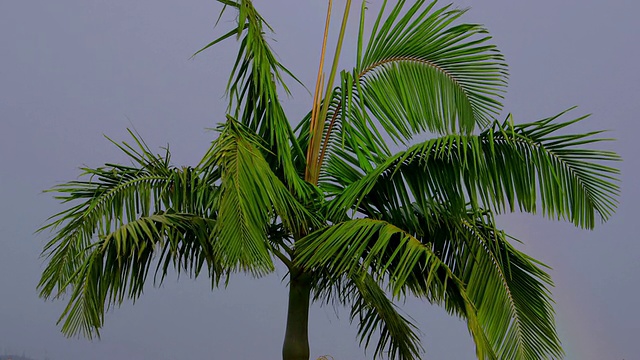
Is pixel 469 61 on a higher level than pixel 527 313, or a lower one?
higher

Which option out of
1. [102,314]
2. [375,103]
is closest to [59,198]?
[102,314]

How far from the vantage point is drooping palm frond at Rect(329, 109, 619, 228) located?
5785 millimetres

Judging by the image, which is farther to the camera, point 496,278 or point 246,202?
point 496,278

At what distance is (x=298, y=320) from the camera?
6223mm

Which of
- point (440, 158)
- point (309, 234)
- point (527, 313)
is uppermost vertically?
point (440, 158)

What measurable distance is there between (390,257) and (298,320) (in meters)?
0.81

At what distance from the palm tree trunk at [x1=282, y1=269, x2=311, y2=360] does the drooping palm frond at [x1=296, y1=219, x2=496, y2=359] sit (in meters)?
0.19

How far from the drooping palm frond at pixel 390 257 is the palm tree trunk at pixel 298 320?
0.19 metres

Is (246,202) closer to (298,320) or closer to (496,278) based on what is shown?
(298,320)

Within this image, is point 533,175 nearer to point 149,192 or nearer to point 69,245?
point 149,192

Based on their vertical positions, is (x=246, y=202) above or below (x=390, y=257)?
above

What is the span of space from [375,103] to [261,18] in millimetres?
922

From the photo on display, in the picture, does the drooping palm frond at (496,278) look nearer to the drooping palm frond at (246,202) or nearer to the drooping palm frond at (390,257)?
the drooping palm frond at (390,257)

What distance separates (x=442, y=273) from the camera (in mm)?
5988
